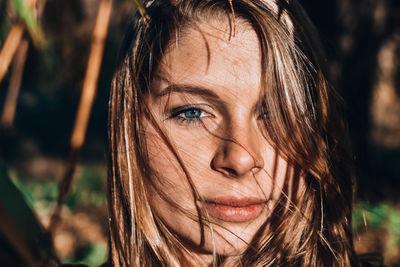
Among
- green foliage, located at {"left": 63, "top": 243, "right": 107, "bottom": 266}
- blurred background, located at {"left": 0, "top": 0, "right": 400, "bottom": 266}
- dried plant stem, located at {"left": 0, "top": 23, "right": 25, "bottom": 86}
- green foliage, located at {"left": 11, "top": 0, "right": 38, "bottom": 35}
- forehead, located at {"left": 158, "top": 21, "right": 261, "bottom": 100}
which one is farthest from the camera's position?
blurred background, located at {"left": 0, "top": 0, "right": 400, "bottom": 266}

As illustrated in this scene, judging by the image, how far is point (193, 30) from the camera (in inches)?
38.0

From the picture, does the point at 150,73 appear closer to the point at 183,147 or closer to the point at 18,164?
the point at 183,147

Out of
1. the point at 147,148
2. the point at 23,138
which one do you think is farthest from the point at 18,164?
the point at 147,148

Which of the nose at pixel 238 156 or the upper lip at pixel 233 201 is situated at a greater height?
the nose at pixel 238 156

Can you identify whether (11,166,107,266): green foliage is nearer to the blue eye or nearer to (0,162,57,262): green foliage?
(0,162,57,262): green foliage

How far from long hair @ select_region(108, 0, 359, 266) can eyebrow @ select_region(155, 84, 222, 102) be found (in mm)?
59

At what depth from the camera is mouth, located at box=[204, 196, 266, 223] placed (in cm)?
95

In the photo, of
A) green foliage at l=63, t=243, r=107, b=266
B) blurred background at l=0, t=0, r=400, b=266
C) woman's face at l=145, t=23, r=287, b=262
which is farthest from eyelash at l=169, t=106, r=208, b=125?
green foliage at l=63, t=243, r=107, b=266

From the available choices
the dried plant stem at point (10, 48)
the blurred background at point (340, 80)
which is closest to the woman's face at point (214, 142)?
the dried plant stem at point (10, 48)

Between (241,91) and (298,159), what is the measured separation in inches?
9.3

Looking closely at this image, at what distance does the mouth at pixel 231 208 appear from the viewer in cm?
95

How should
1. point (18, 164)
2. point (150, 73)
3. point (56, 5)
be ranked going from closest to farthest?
point (150, 73) < point (56, 5) < point (18, 164)

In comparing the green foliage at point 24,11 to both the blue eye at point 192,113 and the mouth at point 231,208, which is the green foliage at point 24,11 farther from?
the mouth at point 231,208

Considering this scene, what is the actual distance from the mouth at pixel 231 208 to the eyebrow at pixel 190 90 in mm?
248
